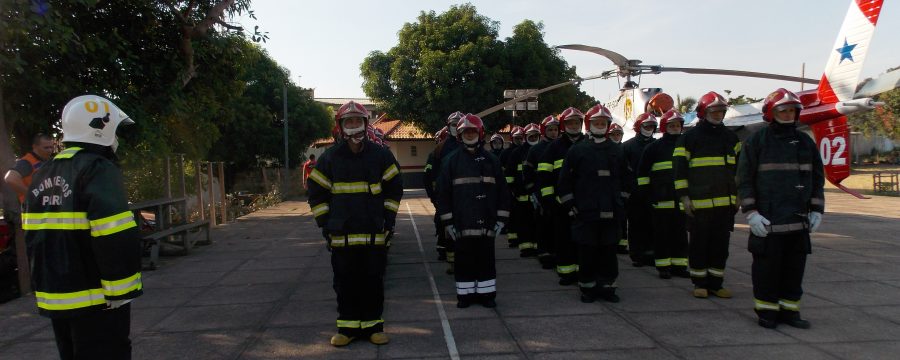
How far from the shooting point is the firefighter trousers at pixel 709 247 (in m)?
5.95

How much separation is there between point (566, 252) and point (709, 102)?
2300 mm

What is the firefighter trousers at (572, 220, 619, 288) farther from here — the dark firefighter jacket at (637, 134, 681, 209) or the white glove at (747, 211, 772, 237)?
the dark firefighter jacket at (637, 134, 681, 209)

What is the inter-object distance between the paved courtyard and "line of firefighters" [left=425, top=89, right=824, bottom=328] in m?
A: 0.30

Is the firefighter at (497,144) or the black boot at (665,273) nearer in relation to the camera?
the black boot at (665,273)

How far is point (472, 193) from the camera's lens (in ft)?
19.0

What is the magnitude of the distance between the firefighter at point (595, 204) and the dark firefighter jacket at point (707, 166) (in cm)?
68

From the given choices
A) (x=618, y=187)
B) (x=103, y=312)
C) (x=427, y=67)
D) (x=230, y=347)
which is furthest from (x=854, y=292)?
(x=427, y=67)

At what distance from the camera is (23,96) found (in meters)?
7.42

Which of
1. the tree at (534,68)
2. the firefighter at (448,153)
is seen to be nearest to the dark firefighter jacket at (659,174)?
the firefighter at (448,153)

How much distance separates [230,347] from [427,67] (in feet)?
84.0

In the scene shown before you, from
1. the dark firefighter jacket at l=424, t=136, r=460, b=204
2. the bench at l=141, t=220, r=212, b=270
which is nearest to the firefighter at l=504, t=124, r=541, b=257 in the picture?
the dark firefighter jacket at l=424, t=136, r=460, b=204

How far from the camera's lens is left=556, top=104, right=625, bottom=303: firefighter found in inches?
233

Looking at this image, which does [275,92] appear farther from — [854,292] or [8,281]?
[854,292]

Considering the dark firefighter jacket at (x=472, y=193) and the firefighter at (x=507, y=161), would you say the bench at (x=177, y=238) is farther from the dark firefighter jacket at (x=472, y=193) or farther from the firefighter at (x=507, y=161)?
the firefighter at (x=507, y=161)
